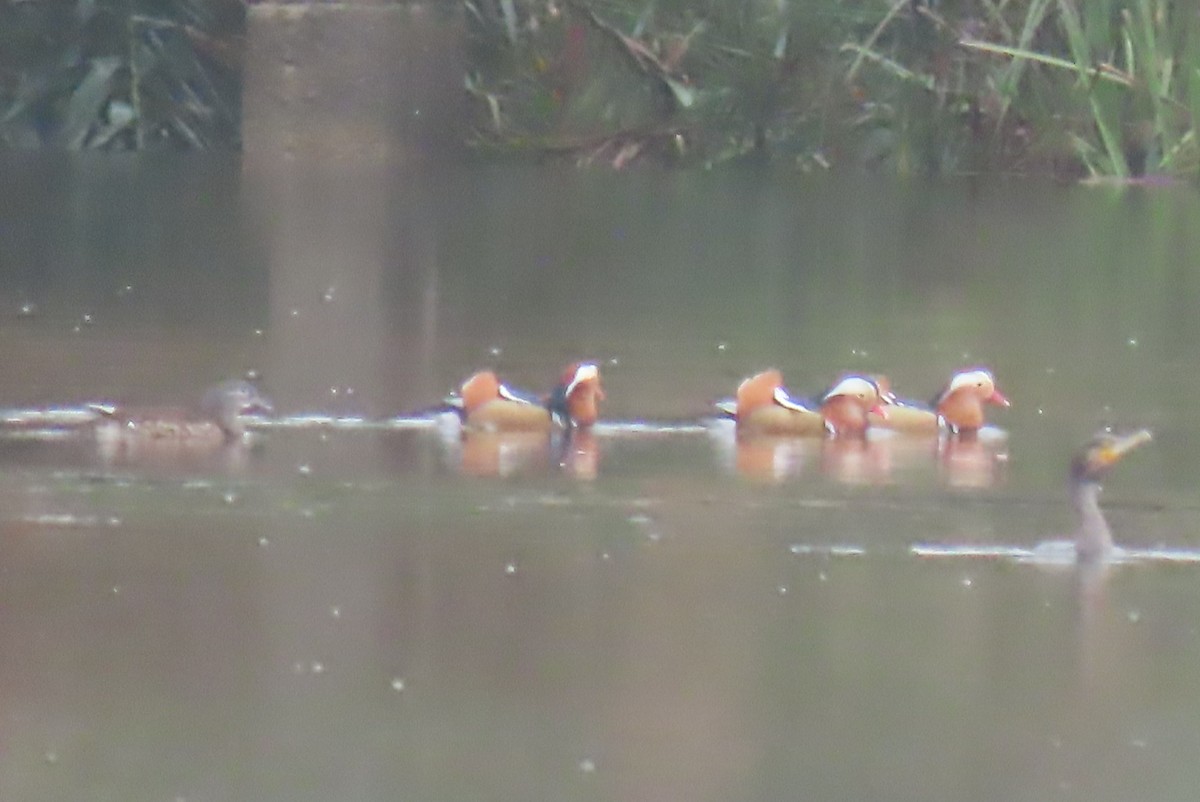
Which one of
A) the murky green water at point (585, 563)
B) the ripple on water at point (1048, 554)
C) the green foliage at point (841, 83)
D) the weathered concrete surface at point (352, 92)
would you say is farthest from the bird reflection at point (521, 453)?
the weathered concrete surface at point (352, 92)

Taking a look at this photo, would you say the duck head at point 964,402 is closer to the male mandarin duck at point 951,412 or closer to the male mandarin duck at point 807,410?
the male mandarin duck at point 951,412

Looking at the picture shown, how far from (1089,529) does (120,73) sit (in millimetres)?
14666

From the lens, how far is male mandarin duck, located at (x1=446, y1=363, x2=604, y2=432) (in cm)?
669

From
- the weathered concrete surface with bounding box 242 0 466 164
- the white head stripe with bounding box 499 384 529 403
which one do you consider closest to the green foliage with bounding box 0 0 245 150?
the weathered concrete surface with bounding box 242 0 466 164

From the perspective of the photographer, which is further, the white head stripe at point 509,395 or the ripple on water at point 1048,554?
the white head stripe at point 509,395

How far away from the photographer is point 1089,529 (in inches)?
203

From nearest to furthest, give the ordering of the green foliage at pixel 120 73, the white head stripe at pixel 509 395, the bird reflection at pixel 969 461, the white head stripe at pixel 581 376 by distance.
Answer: the bird reflection at pixel 969 461
the white head stripe at pixel 581 376
the white head stripe at pixel 509 395
the green foliage at pixel 120 73

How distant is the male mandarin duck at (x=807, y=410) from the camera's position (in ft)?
22.0

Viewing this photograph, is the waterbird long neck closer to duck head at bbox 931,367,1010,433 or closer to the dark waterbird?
the dark waterbird

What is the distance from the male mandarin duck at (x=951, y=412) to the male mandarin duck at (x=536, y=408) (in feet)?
2.09

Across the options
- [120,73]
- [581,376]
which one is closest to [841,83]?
[120,73]

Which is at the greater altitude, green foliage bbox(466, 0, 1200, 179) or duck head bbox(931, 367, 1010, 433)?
green foliage bbox(466, 0, 1200, 179)

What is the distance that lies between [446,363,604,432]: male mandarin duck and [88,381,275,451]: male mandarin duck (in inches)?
20.2

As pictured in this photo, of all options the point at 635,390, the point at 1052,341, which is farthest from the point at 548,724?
the point at 1052,341
